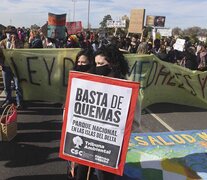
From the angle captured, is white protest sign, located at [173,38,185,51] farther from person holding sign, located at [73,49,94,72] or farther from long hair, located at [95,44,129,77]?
long hair, located at [95,44,129,77]

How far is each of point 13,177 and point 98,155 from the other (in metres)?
1.68

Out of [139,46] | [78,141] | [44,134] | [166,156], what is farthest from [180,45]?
[78,141]

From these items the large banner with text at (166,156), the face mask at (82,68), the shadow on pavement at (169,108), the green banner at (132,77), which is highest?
the face mask at (82,68)

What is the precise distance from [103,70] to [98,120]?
627 millimetres

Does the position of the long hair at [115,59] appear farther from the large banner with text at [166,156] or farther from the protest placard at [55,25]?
the protest placard at [55,25]

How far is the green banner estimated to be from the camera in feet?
26.7

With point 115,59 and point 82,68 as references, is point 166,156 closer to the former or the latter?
point 82,68

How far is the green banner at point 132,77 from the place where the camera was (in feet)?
26.7

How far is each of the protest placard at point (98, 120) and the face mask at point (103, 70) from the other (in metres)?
0.45

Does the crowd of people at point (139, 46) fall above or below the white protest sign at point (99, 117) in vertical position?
below

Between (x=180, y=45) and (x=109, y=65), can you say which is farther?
(x=180, y=45)

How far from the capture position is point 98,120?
3.58 m

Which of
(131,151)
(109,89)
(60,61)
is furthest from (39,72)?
(109,89)

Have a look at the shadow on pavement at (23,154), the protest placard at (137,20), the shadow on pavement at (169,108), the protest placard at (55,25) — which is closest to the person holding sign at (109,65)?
the shadow on pavement at (23,154)
